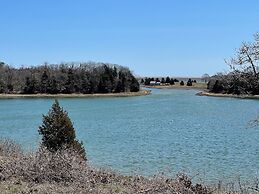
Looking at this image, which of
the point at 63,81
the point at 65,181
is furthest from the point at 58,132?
the point at 63,81

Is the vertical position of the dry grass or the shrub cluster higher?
the shrub cluster

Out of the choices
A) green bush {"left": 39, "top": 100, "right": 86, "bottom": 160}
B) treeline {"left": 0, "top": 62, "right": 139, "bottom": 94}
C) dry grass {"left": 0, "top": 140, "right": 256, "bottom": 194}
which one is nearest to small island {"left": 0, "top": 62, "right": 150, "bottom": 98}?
treeline {"left": 0, "top": 62, "right": 139, "bottom": 94}

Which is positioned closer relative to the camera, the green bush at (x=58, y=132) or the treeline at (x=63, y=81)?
the green bush at (x=58, y=132)

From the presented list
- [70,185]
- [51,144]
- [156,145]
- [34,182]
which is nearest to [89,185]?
[70,185]

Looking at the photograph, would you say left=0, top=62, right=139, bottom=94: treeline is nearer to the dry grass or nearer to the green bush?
the green bush

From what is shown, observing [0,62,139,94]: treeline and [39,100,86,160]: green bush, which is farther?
[0,62,139,94]: treeline

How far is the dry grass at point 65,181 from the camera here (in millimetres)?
7918

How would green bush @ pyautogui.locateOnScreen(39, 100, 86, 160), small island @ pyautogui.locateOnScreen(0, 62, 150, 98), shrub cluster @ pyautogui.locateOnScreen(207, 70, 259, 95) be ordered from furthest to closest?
small island @ pyautogui.locateOnScreen(0, 62, 150, 98) < green bush @ pyautogui.locateOnScreen(39, 100, 86, 160) < shrub cluster @ pyautogui.locateOnScreen(207, 70, 259, 95)

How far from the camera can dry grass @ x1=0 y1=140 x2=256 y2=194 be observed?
7.92 meters

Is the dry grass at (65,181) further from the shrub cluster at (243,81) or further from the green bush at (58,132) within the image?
the green bush at (58,132)

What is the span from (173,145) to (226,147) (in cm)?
331

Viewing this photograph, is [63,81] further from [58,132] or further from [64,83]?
[58,132]

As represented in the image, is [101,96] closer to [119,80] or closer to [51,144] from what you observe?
[119,80]

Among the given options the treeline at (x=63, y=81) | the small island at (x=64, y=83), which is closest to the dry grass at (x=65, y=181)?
the small island at (x=64, y=83)
